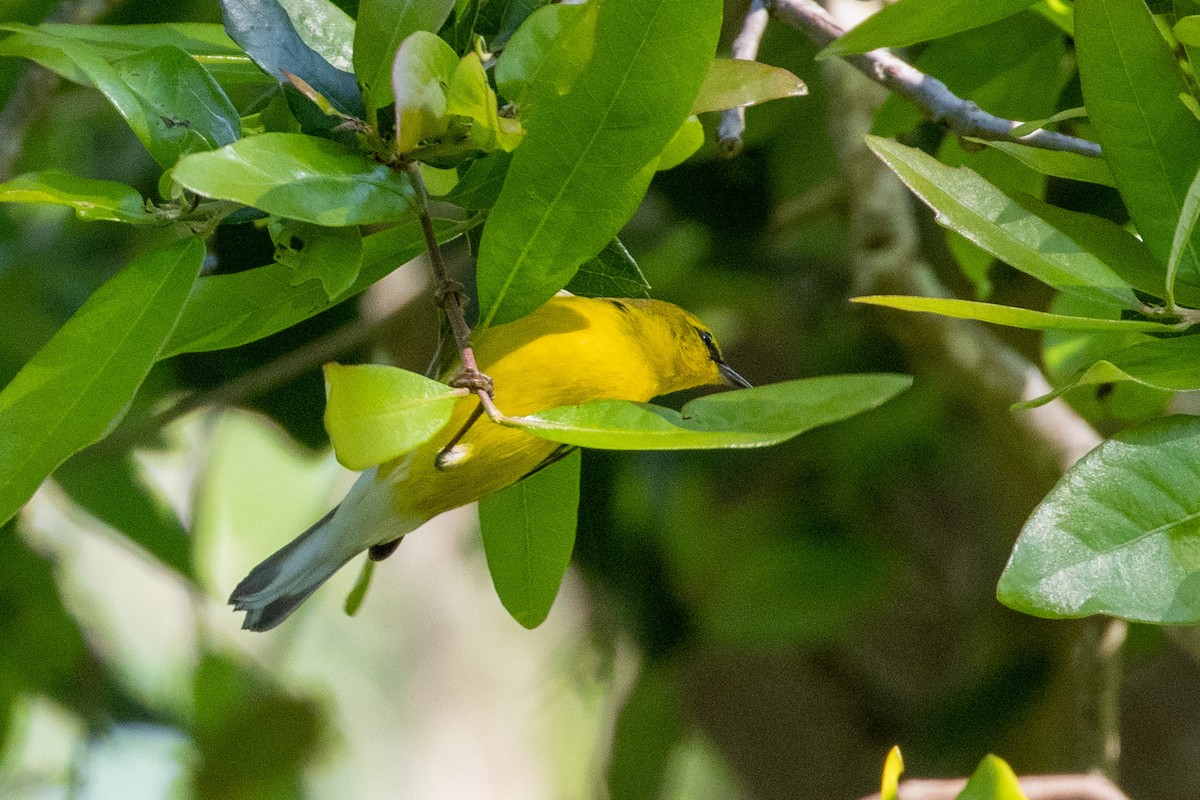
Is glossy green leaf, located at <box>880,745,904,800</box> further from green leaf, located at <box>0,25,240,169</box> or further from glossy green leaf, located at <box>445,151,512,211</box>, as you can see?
green leaf, located at <box>0,25,240,169</box>

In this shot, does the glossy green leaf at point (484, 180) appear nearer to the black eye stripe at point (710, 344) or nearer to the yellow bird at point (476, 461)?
the yellow bird at point (476, 461)

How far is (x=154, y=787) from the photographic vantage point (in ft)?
8.11

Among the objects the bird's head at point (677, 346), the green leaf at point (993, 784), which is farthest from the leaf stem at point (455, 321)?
the bird's head at point (677, 346)

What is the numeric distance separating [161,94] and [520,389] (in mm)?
475

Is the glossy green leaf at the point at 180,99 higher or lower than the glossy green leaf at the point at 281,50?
lower

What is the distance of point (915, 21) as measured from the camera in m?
0.78

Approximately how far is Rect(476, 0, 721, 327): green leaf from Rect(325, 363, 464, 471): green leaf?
13 cm

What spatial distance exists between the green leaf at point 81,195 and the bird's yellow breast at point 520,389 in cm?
36

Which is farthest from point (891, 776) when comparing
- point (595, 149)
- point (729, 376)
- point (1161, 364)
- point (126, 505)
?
point (126, 505)

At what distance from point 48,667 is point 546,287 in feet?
5.79

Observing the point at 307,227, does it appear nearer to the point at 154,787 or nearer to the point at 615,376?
the point at 615,376

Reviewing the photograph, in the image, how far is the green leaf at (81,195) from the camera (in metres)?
0.69

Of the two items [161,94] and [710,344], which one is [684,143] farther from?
[710,344]

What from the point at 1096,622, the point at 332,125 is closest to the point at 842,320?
the point at 1096,622
